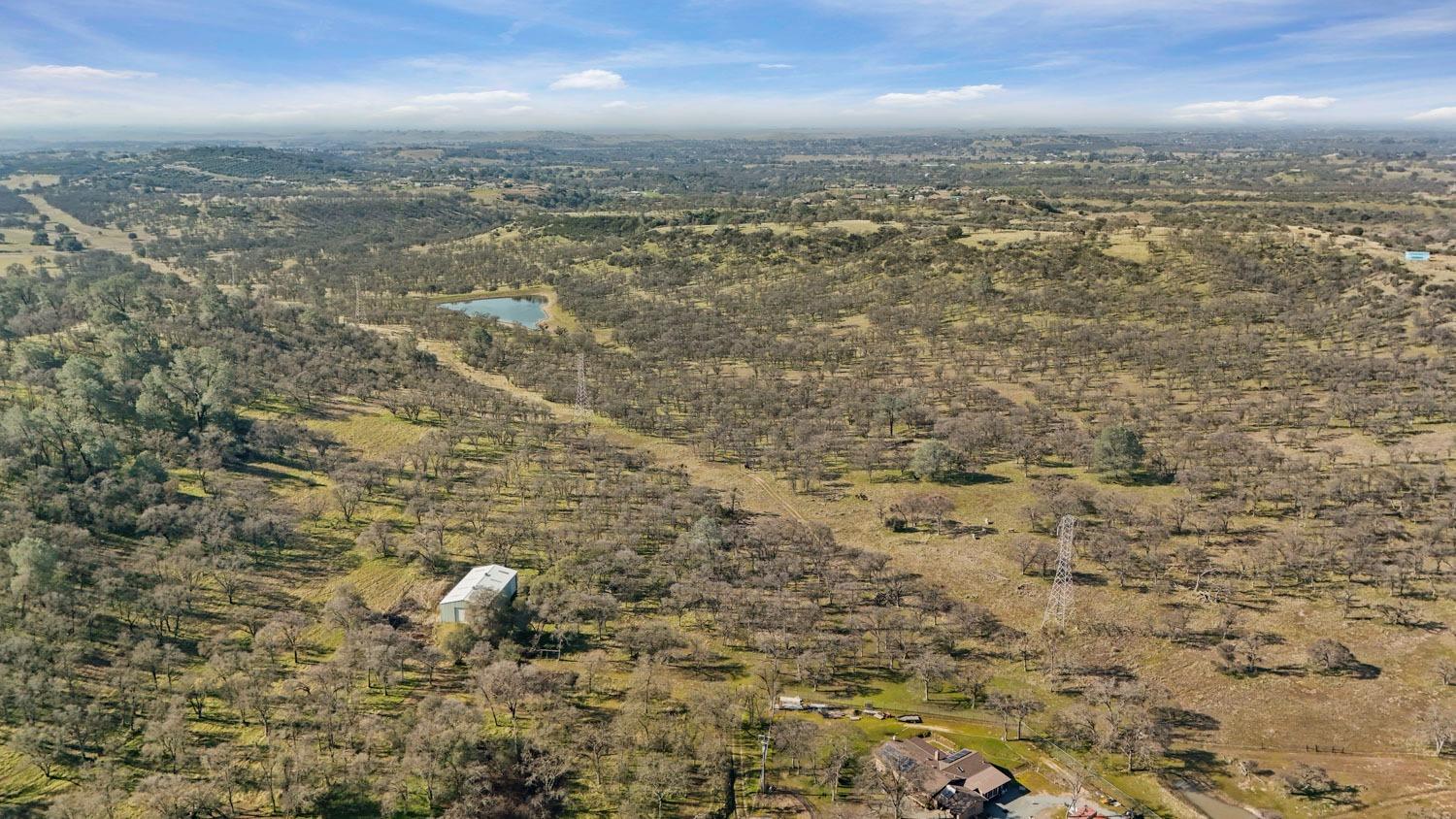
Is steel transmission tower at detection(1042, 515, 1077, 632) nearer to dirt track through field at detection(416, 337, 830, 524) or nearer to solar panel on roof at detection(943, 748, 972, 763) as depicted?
solar panel on roof at detection(943, 748, 972, 763)

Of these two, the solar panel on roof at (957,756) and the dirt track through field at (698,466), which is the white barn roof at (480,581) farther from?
the solar panel on roof at (957,756)

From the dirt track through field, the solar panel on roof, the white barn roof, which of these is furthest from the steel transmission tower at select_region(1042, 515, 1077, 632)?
the white barn roof

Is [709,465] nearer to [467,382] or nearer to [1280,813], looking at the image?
[467,382]

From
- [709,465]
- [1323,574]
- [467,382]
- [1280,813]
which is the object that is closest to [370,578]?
[709,465]

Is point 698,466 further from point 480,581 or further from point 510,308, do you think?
point 510,308

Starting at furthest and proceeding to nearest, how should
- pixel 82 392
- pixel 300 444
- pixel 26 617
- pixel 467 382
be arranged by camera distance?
pixel 467 382 < pixel 300 444 < pixel 82 392 < pixel 26 617

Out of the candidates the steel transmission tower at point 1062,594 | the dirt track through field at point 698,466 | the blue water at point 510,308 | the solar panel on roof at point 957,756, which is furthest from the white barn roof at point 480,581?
the blue water at point 510,308

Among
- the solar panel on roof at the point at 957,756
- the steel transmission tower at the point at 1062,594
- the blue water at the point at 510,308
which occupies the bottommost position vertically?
the solar panel on roof at the point at 957,756
